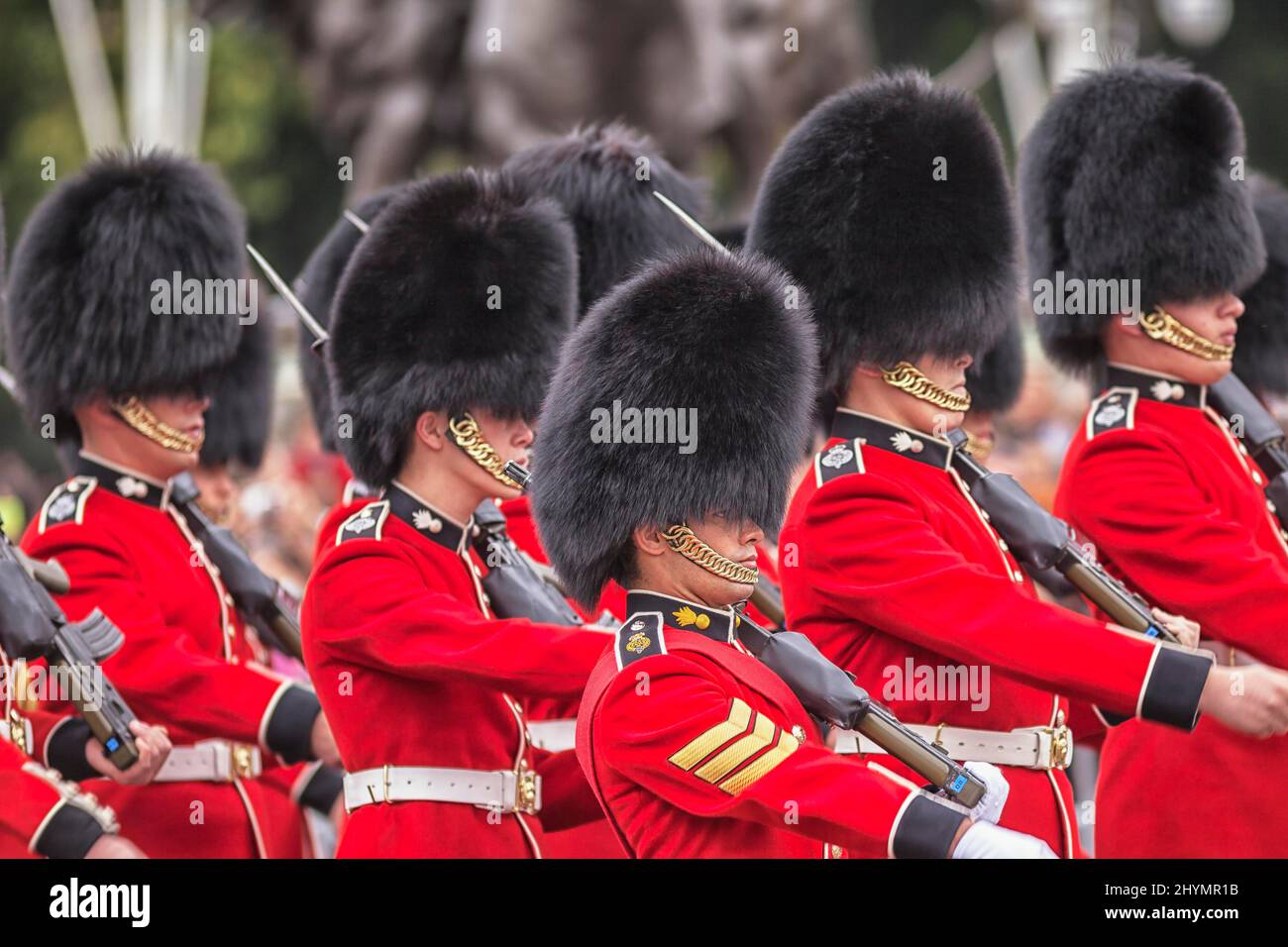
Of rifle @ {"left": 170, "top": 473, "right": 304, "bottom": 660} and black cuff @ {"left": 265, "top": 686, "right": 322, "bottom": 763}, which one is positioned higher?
rifle @ {"left": 170, "top": 473, "right": 304, "bottom": 660}

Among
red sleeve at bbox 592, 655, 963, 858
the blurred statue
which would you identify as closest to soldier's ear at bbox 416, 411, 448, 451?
red sleeve at bbox 592, 655, 963, 858

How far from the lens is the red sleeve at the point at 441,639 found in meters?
3.78

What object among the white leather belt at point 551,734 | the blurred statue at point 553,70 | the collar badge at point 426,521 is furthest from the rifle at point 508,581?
the blurred statue at point 553,70

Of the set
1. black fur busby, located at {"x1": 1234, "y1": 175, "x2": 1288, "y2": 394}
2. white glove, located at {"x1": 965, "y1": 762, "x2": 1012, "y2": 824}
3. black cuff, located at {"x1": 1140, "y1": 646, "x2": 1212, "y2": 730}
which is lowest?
white glove, located at {"x1": 965, "y1": 762, "x2": 1012, "y2": 824}

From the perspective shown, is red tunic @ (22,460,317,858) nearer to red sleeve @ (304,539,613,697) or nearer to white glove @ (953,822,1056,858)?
red sleeve @ (304,539,613,697)

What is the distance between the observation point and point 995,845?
2.89 m

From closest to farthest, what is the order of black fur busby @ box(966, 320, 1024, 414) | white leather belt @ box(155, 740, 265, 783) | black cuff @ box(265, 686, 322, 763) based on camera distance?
black cuff @ box(265, 686, 322, 763)
white leather belt @ box(155, 740, 265, 783)
black fur busby @ box(966, 320, 1024, 414)

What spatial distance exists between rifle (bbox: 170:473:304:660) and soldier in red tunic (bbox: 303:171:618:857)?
80 cm

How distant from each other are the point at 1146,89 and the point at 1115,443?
2.95 feet

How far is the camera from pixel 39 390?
5.18m

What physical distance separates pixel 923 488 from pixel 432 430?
101cm

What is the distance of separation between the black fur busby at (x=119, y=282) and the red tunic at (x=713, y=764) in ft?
7.28

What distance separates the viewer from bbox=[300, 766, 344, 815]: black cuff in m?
5.30
